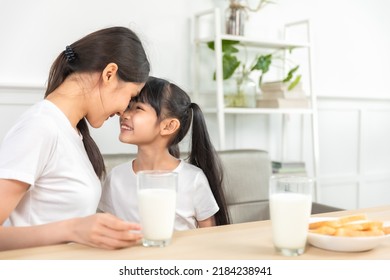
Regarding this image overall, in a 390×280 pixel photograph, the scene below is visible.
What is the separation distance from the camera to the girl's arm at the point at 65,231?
3.26 feet

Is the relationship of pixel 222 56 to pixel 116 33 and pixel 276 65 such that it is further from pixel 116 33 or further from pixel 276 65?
pixel 116 33

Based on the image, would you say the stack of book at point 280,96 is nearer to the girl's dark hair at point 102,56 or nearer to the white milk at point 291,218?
the girl's dark hair at point 102,56

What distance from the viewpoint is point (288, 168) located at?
345cm

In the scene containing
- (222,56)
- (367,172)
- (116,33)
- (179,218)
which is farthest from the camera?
(367,172)

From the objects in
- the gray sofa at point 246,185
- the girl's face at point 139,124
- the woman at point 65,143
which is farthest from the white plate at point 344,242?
the gray sofa at point 246,185

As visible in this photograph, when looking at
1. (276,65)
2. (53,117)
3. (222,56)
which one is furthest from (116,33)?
(276,65)

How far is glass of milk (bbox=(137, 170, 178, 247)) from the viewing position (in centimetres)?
100

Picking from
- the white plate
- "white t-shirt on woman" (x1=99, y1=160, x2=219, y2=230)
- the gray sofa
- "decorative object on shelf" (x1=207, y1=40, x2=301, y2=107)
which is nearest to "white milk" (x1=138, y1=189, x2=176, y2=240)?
the white plate

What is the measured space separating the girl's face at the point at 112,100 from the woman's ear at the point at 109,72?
0.04 meters

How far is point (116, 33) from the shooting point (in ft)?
4.80

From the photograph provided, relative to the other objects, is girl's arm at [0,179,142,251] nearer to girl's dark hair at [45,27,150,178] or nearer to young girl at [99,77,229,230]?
girl's dark hair at [45,27,150,178]

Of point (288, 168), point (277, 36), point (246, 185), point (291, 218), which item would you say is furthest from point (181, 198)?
point (277, 36)

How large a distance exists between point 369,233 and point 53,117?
81 centimetres

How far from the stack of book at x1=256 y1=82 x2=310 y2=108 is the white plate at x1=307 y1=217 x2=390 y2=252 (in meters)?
2.37
